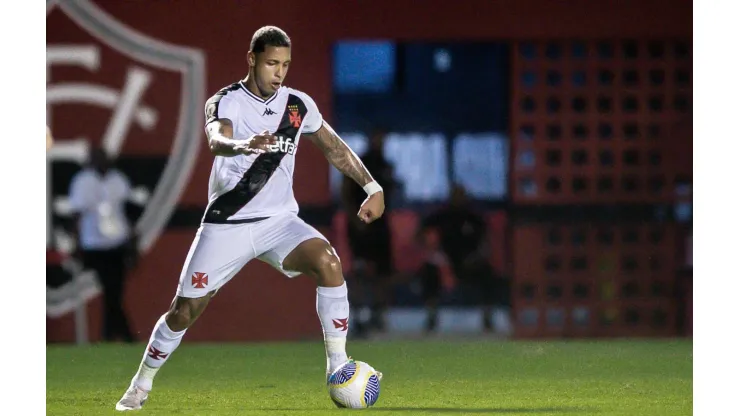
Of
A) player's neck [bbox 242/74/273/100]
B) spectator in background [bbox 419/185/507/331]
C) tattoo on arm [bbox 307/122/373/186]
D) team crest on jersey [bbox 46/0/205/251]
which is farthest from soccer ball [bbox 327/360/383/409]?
spectator in background [bbox 419/185/507/331]

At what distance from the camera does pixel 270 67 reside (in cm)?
796

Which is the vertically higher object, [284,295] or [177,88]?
[177,88]

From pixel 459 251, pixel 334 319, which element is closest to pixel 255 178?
pixel 334 319

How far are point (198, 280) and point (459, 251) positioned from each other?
20.6ft

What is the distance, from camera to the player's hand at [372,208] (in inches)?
308

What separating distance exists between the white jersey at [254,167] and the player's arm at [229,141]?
196mm

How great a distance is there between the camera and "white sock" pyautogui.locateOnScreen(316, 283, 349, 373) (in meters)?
7.82

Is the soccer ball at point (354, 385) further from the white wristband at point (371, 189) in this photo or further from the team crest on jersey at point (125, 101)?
the team crest on jersey at point (125, 101)

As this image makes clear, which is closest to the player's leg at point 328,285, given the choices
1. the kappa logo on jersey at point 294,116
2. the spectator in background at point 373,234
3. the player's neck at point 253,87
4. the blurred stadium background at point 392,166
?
the kappa logo on jersey at point 294,116

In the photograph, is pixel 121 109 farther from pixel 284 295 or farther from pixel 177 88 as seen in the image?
pixel 284 295

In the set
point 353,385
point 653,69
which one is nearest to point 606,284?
point 653,69

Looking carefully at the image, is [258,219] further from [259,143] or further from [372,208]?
[259,143]

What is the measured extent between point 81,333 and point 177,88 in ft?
7.30
